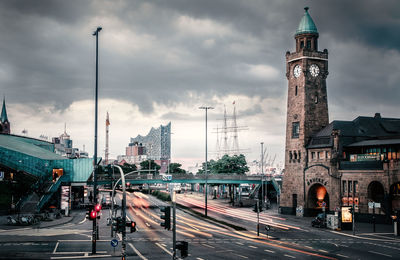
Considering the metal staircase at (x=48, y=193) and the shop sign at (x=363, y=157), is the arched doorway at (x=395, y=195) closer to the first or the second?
the shop sign at (x=363, y=157)

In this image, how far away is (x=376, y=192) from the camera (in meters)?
69.4

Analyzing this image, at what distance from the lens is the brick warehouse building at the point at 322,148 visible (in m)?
68.8

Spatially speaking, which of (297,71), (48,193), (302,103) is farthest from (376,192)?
(48,193)

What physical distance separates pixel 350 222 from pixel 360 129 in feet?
75.6

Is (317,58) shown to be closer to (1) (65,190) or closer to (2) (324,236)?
(2) (324,236)

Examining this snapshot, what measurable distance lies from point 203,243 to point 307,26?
2157 inches

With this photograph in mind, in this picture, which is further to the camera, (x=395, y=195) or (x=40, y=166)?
(x=40, y=166)

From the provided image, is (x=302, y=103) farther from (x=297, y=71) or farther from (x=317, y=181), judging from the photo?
(x=317, y=181)

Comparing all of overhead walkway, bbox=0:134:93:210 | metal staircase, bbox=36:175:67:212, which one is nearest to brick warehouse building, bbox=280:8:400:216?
overhead walkway, bbox=0:134:93:210

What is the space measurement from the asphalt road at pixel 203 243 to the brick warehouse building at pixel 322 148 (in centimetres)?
1314

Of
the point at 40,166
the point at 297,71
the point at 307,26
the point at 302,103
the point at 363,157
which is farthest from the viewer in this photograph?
the point at 307,26

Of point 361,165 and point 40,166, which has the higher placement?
point 361,165

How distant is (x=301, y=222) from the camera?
70.8 m

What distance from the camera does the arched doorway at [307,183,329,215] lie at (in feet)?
264
